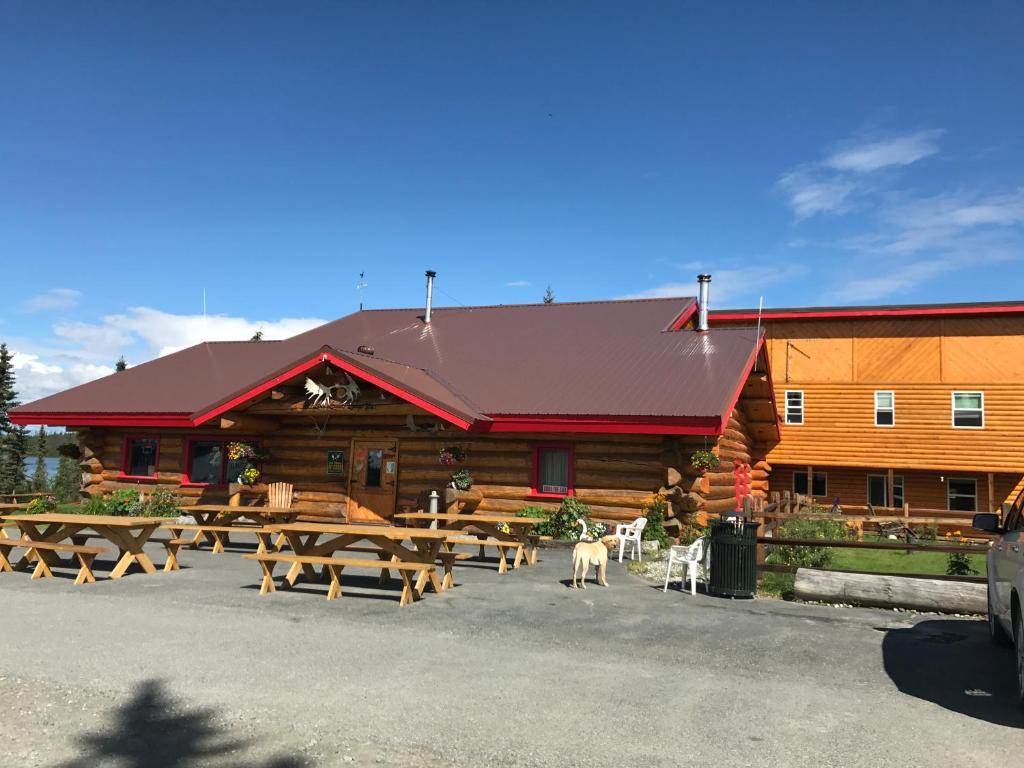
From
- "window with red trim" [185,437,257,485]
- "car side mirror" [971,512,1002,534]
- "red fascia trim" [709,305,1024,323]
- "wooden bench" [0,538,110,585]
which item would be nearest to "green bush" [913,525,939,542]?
"red fascia trim" [709,305,1024,323]

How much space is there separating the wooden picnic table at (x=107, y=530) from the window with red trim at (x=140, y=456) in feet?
33.9

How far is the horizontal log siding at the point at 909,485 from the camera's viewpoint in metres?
28.1

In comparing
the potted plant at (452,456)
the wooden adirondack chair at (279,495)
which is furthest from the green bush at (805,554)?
the wooden adirondack chair at (279,495)

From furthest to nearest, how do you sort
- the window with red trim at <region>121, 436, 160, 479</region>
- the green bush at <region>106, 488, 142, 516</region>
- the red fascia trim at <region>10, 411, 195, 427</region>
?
the window with red trim at <region>121, 436, 160, 479</region> → the red fascia trim at <region>10, 411, 195, 427</region> → the green bush at <region>106, 488, 142, 516</region>

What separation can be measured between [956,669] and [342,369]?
14020 mm

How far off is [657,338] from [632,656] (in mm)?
14910

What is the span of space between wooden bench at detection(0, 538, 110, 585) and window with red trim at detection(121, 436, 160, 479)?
10330 millimetres

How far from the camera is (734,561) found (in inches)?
440

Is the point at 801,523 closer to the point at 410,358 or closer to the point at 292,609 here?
the point at 410,358

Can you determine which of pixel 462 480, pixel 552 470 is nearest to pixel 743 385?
pixel 552 470

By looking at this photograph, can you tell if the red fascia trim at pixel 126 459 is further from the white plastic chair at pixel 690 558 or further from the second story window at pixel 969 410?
the second story window at pixel 969 410

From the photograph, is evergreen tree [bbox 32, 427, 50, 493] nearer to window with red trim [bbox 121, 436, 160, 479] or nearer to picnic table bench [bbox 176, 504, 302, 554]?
window with red trim [bbox 121, 436, 160, 479]

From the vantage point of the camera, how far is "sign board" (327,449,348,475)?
20281 mm

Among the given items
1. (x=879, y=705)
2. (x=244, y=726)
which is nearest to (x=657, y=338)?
(x=879, y=705)
